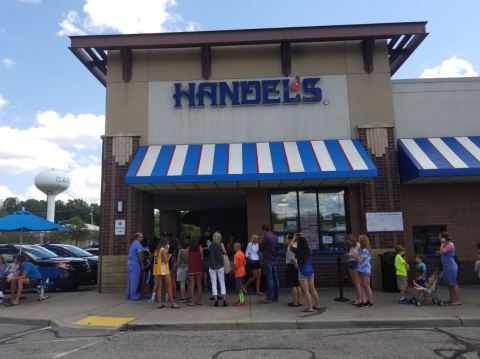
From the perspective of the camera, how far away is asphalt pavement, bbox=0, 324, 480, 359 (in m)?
6.05

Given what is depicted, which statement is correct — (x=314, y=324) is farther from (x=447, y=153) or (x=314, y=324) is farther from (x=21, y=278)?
(x=21, y=278)

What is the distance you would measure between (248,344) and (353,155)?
6903mm

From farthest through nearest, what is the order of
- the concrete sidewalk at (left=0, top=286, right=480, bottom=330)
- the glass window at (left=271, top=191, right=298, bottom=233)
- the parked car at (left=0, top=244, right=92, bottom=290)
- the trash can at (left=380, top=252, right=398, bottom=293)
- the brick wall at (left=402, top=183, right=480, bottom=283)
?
the parked car at (left=0, top=244, right=92, bottom=290), the glass window at (left=271, top=191, right=298, bottom=233), the brick wall at (left=402, top=183, right=480, bottom=283), the trash can at (left=380, top=252, right=398, bottom=293), the concrete sidewalk at (left=0, top=286, right=480, bottom=330)

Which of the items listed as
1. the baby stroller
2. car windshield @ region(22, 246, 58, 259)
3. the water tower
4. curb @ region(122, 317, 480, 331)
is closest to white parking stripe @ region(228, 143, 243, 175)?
curb @ region(122, 317, 480, 331)

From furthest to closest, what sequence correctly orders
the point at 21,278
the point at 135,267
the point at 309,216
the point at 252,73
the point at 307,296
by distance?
the point at 252,73, the point at 309,216, the point at 21,278, the point at 135,267, the point at 307,296

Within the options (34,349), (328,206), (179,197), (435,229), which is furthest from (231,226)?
(34,349)

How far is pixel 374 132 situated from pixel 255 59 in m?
4.40

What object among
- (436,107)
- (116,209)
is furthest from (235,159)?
(436,107)

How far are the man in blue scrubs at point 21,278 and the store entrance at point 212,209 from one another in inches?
179

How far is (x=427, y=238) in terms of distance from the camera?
12.5 meters

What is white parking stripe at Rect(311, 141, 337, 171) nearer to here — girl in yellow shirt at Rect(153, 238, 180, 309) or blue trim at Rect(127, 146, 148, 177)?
girl in yellow shirt at Rect(153, 238, 180, 309)

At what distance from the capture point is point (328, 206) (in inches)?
504

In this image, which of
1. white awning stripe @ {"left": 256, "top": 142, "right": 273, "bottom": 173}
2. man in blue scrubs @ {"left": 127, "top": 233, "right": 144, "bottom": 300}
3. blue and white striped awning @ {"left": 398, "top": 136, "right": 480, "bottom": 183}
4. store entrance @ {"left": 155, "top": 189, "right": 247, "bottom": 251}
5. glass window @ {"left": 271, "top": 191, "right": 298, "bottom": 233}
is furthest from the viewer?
store entrance @ {"left": 155, "top": 189, "right": 247, "bottom": 251}

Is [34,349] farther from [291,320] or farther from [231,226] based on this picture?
[231,226]
